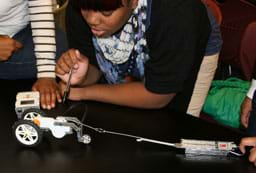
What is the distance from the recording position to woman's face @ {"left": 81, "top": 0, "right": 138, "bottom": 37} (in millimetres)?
1150

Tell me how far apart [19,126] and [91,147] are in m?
0.17

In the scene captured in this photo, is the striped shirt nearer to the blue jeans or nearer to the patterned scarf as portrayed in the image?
the blue jeans

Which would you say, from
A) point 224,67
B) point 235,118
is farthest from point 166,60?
point 224,67

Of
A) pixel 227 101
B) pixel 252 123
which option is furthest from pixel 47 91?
pixel 227 101

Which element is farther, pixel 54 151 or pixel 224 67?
pixel 224 67

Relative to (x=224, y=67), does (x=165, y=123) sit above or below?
above

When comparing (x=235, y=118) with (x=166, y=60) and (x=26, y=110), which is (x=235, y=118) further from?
(x=26, y=110)

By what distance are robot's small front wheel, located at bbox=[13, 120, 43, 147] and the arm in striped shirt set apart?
374 mm

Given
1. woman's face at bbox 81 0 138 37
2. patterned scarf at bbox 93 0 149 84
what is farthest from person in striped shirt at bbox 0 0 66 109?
woman's face at bbox 81 0 138 37

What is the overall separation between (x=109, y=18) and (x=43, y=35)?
0.33 meters

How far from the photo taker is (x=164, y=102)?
1265mm

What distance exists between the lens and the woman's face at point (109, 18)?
115 cm

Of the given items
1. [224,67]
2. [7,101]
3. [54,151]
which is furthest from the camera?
[224,67]

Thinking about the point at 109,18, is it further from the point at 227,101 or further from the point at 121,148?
the point at 227,101
